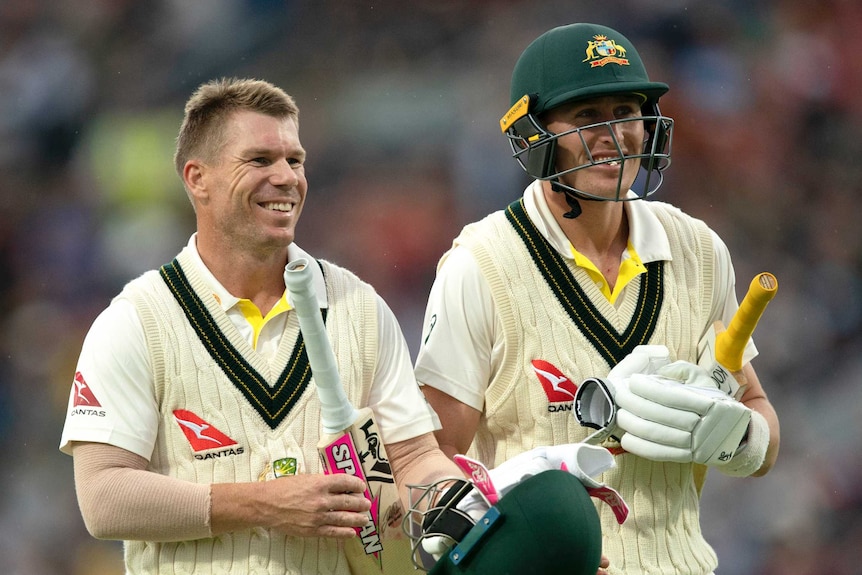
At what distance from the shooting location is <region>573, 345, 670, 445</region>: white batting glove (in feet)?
8.88

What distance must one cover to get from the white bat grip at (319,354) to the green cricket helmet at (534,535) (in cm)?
41

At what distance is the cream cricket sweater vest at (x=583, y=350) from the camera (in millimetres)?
2816

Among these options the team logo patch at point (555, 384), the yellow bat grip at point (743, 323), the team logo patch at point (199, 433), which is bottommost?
the team logo patch at point (199, 433)

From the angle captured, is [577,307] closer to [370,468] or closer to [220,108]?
[370,468]

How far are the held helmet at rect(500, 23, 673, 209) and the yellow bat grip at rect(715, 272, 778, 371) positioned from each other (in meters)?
0.35

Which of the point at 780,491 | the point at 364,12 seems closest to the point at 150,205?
the point at 364,12

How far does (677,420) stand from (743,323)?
1.00ft

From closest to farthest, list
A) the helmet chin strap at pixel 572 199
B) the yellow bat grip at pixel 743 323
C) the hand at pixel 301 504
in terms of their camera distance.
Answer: the hand at pixel 301 504 → the yellow bat grip at pixel 743 323 → the helmet chin strap at pixel 572 199

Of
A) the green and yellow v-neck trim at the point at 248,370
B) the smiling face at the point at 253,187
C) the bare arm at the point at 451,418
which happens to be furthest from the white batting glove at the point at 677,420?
the smiling face at the point at 253,187

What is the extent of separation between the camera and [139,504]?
7.98 ft

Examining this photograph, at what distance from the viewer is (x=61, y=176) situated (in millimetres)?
5152

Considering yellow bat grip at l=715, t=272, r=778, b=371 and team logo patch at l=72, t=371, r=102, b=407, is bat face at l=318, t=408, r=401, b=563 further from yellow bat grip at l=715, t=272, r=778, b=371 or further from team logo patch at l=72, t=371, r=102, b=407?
yellow bat grip at l=715, t=272, r=778, b=371

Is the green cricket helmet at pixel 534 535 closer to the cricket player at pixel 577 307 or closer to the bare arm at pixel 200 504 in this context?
the bare arm at pixel 200 504

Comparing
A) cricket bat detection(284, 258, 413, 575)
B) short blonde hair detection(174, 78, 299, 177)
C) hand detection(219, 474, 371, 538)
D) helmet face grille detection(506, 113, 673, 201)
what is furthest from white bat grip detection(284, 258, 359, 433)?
helmet face grille detection(506, 113, 673, 201)
